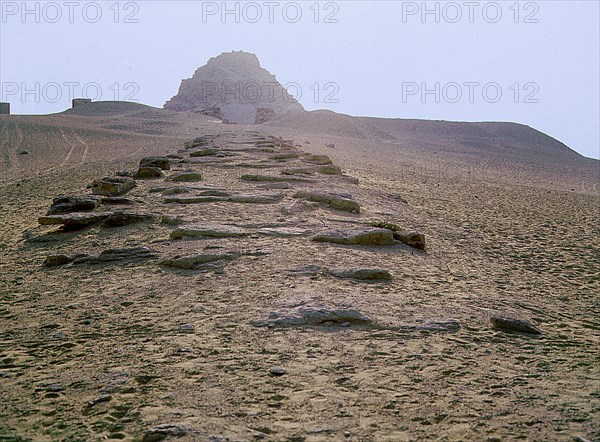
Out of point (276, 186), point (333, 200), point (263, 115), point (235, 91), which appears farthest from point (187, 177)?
point (235, 91)

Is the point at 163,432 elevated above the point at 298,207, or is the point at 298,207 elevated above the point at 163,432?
the point at 298,207

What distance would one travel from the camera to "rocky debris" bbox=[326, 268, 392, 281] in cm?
427

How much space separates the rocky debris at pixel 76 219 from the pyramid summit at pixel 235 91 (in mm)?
41730

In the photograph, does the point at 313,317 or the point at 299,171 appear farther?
the point at 299,171

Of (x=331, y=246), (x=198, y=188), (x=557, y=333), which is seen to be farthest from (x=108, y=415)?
(x=198, y=188)

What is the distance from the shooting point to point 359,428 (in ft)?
7.29

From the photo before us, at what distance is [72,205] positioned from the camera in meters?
6.66

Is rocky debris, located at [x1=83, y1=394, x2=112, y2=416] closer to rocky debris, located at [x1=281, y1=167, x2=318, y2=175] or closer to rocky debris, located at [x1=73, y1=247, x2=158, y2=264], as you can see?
rocky debris, located at [x1=73, y1=247, x2=158, y2=264]

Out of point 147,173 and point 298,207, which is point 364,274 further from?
point 147,173

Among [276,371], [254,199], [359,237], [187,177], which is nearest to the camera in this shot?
[276,371]

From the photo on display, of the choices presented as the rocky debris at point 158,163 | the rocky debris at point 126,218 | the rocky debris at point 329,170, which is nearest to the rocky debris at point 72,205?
the rocky debris at point 126,218

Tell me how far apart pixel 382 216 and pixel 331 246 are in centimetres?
211

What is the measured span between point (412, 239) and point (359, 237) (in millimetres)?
607

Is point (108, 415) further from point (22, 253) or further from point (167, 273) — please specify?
point (22, 253)
